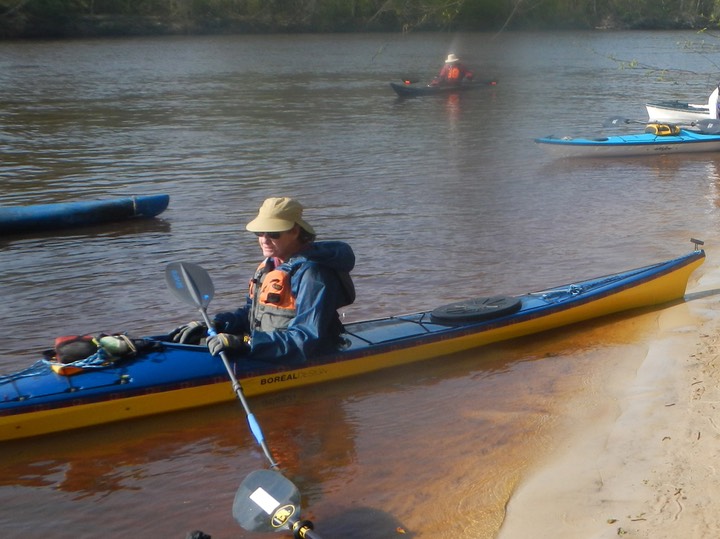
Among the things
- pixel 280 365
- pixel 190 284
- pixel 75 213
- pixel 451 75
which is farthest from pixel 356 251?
pixel 451 75

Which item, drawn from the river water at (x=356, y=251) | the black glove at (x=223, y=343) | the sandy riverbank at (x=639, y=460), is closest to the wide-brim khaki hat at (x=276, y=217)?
the black glove at (x=223, y=343)

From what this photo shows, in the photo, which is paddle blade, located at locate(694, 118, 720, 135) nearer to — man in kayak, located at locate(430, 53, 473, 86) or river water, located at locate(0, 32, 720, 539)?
river water, located at locate(0, 32, 720, 539)

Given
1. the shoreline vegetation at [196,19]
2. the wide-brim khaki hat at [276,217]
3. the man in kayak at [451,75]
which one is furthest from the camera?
the shoreline vegetation at [196,19]

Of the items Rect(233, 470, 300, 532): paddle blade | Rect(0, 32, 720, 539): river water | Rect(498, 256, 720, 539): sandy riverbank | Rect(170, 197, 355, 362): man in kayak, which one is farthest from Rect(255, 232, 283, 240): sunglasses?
Rect(498, 256, 720, 539): sandy riverbank

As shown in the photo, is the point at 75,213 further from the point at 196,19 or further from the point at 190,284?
the point at 196,19

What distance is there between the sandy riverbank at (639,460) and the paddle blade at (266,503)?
913 millimetres

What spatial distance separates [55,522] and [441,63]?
2998 centimetres

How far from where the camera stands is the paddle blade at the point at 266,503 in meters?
3.88

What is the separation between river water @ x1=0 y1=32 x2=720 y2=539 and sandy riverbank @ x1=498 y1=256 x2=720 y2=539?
19 cm

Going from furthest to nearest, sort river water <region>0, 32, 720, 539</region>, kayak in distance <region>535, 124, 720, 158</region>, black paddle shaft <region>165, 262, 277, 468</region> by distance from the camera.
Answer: kayak in distance <region>535, 124, 720, 158</region>
black paddle shaft <region>165, 262, 277, 468</region>
river water <region>0, 32, 720, 539</region>

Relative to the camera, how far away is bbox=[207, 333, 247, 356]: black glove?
508 centimetres

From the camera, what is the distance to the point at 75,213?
10.3 metres

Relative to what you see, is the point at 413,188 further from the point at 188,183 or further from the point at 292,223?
the point at 292,223

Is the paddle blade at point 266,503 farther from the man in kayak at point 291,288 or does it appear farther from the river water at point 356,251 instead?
the man in kayak at point 291,288
